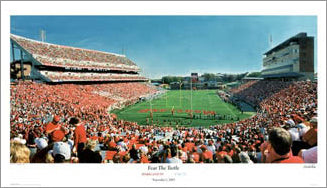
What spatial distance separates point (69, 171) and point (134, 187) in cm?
89

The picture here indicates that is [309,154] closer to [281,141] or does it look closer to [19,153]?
[281,141]

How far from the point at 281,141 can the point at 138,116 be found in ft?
37.8

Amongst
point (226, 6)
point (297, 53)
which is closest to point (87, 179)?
point (226, 6)

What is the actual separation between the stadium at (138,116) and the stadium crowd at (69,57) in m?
0.12

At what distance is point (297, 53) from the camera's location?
13.8m

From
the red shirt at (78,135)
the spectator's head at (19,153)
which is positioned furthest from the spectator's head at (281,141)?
the spectator's head at (19,153)

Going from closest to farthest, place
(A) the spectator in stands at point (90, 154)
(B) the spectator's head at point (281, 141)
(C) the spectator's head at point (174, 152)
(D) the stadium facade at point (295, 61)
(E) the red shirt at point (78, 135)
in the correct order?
1. (B) the spectator's head at point (281, 141)
2. (A) the spectator in stands at point (90, 154)
3. (E) the red shirt at point (78, 135)
4. (C) the spectator's head at point (174, 152)
5. (D) the stadium facade at point (295, 61)

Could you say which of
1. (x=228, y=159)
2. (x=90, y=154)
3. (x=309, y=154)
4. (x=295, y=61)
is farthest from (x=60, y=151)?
(x=295, y=61)

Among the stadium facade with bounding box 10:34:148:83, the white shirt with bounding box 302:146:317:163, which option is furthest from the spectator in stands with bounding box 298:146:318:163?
the stadium facade with bounding box 10:34:148:83

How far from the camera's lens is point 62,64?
16594 mm

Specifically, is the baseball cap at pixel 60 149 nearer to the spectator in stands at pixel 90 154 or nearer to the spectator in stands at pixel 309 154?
the spectator in stands at pixel 90 154

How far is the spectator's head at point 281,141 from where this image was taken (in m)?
1.46

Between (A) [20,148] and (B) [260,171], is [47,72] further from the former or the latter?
(B) [260,171]

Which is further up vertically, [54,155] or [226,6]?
[226,6]
